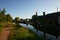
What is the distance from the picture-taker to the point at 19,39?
57.7 ft

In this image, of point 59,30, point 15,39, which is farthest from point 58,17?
point 15,39

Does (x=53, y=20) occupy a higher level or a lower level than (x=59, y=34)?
higher

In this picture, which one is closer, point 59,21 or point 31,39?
point 31,39

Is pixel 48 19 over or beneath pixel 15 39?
over

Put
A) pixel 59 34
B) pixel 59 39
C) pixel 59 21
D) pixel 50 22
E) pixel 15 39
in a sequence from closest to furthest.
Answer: pixel 15 39
pixel 59 39
pixel 59 34
pixel 59 21
pixel 50 22

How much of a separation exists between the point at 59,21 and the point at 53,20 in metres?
2.28

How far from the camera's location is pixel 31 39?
60.8ft

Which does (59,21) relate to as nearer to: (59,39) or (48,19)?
(48,19)

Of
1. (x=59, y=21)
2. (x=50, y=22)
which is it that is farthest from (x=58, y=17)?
(x=50, y=22)

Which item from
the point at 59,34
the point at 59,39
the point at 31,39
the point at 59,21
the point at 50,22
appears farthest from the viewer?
the point at 50,22

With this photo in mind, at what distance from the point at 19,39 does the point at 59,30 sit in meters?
10.9

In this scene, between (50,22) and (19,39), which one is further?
(50,22)

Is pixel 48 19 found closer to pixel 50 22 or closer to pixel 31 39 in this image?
pixel 50 22

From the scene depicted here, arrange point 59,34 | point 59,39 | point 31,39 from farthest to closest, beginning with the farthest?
point 59,34
point 59,39
point 31,39
